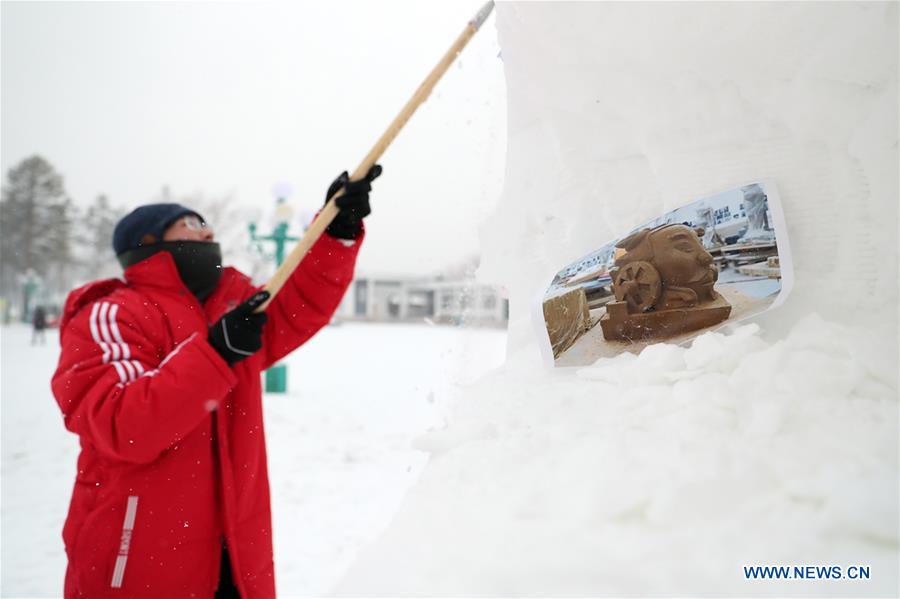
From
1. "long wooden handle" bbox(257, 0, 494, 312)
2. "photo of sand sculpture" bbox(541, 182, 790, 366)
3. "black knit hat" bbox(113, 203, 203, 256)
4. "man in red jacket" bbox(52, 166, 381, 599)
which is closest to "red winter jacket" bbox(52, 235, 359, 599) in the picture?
"man in red jacket" bbox(52, 166, 381, 599)

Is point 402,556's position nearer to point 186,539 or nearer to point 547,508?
point 547,508

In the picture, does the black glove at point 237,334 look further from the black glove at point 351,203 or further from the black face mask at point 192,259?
the black glove at point 351,203

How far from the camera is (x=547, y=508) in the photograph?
936 mm

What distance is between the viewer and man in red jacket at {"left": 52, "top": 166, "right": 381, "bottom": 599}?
134 centimetres

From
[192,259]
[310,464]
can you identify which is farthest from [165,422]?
[310,464]

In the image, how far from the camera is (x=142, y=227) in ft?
5.56

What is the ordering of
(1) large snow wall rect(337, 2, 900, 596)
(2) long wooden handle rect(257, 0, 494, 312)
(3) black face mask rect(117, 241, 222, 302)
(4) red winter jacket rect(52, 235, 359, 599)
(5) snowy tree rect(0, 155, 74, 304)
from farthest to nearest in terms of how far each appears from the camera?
(5) snowy tree rect(0, 155, 74, 304), (3) black face mask rect(117, 241, 222, 302), (2) long wooden handle rect(257, 0, 494, 312), (4) red winter jacket rect(52, 235, 359, 599), (1) large snow wall rect(337, 2, 900, 596)

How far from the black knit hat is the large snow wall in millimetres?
1104

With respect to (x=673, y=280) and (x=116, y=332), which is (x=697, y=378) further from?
(x=116, y=332)

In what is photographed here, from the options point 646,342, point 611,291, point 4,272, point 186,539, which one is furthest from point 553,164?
point 4,272

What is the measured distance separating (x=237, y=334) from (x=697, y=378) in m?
1.13

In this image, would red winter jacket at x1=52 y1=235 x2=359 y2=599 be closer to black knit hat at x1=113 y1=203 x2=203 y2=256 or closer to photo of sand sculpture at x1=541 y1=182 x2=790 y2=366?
black knit hat at x1=113 y1=203 x2=203 y2=256

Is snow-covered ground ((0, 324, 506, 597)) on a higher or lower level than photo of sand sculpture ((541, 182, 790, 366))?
lower

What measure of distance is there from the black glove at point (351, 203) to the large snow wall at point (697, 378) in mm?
615
